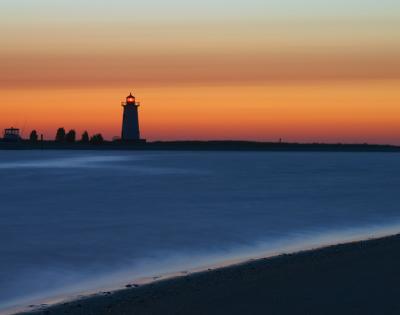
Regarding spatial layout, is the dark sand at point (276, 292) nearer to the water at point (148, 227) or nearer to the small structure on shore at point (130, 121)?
the water at point (148, 227)

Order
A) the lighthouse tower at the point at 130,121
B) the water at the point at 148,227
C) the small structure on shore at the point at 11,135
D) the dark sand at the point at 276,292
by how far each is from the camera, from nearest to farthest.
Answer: the dark sand at the point at 276,292 → the water at the point at 148,227 → the lighthouse tower at the point at 130,121 → the small structure on shore at the point at 11,135

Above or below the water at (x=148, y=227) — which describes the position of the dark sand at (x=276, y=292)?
above

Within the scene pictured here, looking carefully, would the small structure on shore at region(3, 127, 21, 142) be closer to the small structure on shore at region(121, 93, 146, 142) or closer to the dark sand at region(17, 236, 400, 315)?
the small structure on shore at region(121, 93, 146, 142)

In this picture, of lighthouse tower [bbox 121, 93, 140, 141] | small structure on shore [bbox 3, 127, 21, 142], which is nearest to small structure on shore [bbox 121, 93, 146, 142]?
lighthouse tower [bbox 121, 93, 140, 141]

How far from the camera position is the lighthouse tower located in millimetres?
76500

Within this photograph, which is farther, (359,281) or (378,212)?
(378,212)

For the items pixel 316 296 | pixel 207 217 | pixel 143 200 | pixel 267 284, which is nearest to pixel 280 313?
pixel 316 296

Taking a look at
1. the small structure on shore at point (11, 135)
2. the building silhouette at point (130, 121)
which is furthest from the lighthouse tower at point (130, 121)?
the small structure on shore at point (11, 135)

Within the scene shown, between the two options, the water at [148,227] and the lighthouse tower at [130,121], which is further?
the lighthouse tower at [130,121]

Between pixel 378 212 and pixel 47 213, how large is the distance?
9.24 meters

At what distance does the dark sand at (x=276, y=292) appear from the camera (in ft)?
20.7

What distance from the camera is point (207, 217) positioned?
1970 centimetres

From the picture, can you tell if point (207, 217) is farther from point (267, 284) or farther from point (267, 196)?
point (267, 284)

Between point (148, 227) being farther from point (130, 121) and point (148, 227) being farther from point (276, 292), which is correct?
point (130, 121)
